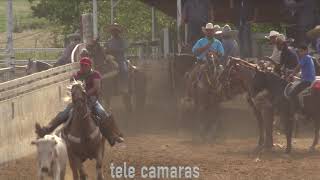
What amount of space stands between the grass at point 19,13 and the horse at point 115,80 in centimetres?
5347

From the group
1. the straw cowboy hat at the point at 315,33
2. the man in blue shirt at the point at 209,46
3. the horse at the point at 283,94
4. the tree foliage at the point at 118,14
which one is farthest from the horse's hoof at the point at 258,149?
the tree foliage at the point at 118,14

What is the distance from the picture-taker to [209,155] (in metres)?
15.9

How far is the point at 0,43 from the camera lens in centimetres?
7619

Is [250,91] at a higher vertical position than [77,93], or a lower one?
lower

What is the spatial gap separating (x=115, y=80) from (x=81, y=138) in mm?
9851

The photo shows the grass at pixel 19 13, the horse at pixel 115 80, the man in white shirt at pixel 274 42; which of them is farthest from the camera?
the grass at pixel 19 13

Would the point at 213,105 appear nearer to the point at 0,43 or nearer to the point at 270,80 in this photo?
the point at 270,80

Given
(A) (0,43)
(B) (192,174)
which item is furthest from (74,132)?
(A) (0,43)

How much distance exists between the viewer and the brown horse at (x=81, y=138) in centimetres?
1202

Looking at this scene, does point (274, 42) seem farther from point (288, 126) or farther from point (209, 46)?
point (209, 46)

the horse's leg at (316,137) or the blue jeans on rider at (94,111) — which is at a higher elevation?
the blue jeans on rider at (94,111)

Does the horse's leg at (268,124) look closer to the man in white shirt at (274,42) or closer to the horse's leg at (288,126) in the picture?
the horse's leg at (288,126)

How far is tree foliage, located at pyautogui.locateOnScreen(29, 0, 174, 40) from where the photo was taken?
46344 millimetres

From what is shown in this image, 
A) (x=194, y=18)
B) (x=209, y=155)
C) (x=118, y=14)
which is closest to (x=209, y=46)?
(x=209, y=155)
